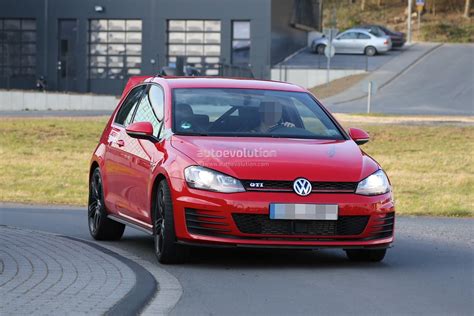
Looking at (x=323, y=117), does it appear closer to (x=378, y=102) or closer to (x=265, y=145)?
(x=265, y=145)

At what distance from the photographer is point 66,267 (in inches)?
385

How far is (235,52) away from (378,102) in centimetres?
1724

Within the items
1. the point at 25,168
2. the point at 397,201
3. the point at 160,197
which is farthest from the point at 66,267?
the point at 25,168

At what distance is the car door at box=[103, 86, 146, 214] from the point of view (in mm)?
11852

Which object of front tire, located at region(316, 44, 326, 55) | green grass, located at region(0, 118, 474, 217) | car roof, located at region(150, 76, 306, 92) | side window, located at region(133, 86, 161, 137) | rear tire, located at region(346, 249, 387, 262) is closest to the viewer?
rear tire, located at region(346, 249, 387, 262)

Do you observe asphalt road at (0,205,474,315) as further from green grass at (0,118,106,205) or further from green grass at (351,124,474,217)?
green grass at (0,118,106,205)

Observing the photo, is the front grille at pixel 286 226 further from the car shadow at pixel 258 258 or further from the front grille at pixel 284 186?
the car shadow at pixel 258 258

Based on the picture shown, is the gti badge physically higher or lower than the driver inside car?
lower

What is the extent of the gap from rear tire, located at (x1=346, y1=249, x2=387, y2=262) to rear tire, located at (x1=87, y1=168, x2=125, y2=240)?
2.71 m

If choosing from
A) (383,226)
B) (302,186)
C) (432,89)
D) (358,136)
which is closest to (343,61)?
(432,89)

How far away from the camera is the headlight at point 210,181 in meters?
10.1

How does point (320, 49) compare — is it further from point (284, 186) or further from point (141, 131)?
point (284, 186)

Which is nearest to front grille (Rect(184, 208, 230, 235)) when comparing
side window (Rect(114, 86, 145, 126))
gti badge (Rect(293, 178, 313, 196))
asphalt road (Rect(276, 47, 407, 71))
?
gti badge (Rect(293, 178, 313, 196))

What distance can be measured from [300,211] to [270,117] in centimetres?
159
